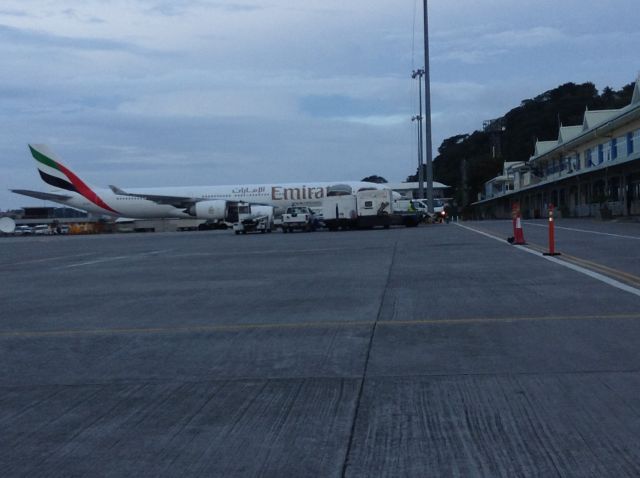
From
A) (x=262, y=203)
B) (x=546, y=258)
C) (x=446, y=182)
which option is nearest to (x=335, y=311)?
(x=546, y=258)

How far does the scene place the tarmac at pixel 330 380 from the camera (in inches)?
198

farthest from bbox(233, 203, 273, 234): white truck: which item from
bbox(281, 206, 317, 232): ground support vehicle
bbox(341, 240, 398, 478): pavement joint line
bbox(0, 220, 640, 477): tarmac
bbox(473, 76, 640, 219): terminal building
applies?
bbox(341, 240, 398, 478): pavement joint line

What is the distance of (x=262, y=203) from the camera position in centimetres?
6303

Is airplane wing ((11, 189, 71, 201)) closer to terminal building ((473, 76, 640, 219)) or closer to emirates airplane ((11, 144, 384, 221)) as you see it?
emirates airplane ((11, 144, 384, 221))

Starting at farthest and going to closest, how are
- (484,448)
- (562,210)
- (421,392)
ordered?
(562,210) → (421,392) → (484,448)

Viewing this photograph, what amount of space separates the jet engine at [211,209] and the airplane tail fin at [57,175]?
1317 centimetres

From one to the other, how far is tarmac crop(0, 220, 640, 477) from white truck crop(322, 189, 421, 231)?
107 feet

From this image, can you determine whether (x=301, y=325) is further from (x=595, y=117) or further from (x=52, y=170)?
(x=52, y=170)

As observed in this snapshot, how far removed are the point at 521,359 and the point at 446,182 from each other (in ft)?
470

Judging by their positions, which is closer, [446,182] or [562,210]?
[562,210]

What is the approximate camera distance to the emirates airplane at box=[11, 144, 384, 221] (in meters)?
60.3

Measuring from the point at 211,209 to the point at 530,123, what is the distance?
7675 cm

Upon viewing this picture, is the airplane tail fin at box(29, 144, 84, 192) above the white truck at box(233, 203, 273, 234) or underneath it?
above

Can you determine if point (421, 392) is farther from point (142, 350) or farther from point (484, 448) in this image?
point (142, 350)
